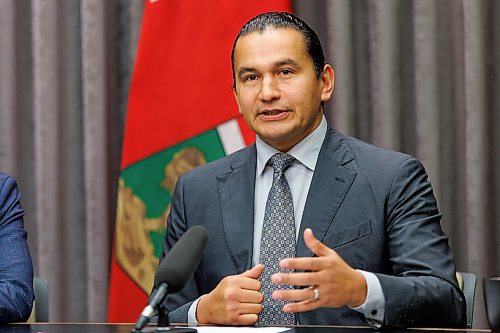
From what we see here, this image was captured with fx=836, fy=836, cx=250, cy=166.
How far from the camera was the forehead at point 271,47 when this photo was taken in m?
2.19

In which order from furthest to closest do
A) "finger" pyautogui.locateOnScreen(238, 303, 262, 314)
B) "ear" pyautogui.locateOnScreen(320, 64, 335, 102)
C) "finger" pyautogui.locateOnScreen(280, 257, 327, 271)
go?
"ear" pyautogui.locateOnScreen(320, 64, 335, 102) < "finger" pyautogui.locateOnScreen(238, 303, 262, 314) < "finger" pyautogui.locateOnScreen(280, 257, 327, 271)

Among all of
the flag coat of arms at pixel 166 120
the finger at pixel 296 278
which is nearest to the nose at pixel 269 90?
the finger at pixel 296 278

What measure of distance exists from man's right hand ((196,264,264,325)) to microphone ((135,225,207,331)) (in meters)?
0.28

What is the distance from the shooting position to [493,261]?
3168 millimetres

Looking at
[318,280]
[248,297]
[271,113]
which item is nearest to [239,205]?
[271,113]

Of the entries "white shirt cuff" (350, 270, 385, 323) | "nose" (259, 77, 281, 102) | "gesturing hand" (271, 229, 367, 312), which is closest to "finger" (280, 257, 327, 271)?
"gesturing hand" (271, 229, 367, 312)

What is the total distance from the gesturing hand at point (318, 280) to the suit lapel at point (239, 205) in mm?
447

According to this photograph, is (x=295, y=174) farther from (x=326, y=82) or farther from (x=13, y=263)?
(x=13, y=263)

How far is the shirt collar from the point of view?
2.24m

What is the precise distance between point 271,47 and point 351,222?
50 cm

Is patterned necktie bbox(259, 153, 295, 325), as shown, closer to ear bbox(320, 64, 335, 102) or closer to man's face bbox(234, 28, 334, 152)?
man's face bbox(234, 28, 334, 152)

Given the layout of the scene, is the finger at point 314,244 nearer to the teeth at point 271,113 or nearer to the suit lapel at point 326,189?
the suit lapel at point 326,189

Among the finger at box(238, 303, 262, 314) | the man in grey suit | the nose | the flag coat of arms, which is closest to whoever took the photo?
the finger at box(238, 303, 262, 314)

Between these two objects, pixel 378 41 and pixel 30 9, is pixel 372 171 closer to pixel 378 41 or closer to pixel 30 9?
pixel 378 41
